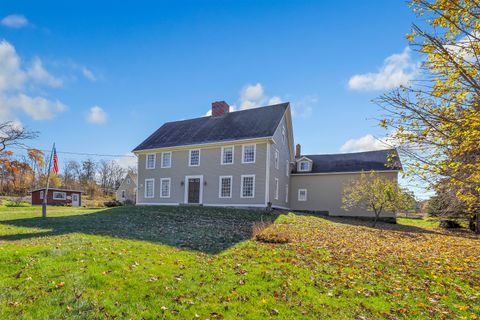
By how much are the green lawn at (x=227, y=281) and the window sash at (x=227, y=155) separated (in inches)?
455

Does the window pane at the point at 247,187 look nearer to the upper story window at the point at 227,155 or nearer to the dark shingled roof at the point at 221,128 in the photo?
the upper story window at the point at 227,155

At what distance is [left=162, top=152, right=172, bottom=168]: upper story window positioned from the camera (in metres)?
23.3

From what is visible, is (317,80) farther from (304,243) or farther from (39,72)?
(39,72)

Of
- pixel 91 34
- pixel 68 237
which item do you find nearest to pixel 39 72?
pixel 91 34

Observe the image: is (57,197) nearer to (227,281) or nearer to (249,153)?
(249,153)

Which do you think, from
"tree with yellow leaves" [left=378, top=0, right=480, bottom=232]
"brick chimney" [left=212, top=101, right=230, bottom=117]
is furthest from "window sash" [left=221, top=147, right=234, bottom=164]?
"tree with yellow leaves" [left=378, top=0, right=480, bottom=232]

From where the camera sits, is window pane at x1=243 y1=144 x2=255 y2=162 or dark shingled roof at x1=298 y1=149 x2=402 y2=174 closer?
window pane at x1=243 y1=144 x2=255 y2=162

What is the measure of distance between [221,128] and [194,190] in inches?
222

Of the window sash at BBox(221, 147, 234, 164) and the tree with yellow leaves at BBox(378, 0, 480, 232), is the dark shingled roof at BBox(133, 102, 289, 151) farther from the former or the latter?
the tree with yellow leaves at BBox(378, 0, 480, 232)

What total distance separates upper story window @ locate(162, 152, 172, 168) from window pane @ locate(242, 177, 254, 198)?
7.37 meters

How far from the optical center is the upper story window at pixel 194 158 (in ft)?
71.6

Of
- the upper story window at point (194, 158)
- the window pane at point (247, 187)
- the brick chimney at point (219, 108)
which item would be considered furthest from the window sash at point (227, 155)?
the brick chimney at point (219, 108)

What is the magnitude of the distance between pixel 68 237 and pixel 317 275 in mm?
8160

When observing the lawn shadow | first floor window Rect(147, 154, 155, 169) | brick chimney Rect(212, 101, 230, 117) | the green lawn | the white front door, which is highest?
brick chimney Rect(212, 101, 230, 117)
